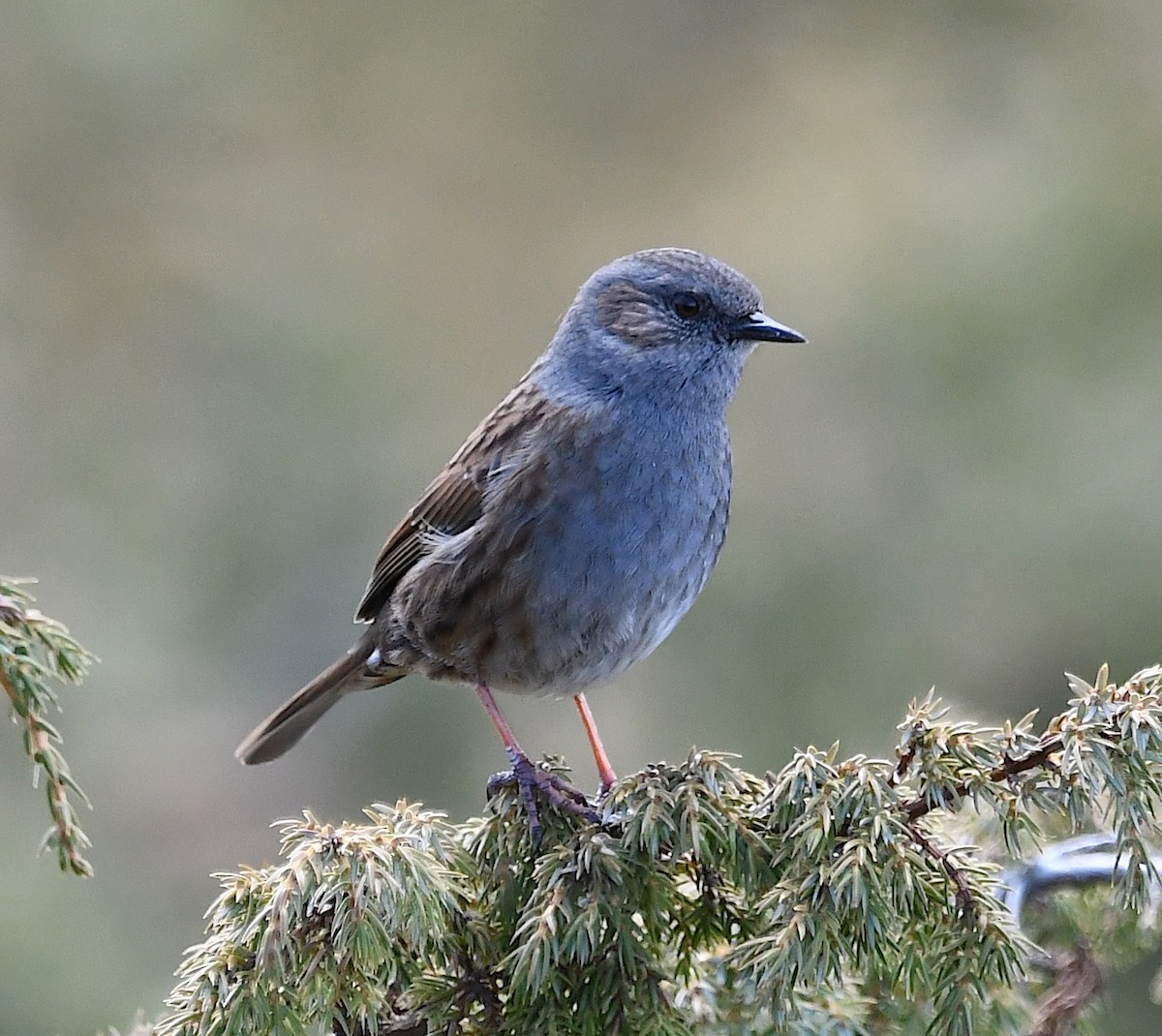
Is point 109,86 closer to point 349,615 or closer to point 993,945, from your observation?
point 349,615

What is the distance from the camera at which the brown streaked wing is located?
3070 mm

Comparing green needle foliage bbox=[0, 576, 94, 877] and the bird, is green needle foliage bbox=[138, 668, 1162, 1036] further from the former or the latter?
the bird

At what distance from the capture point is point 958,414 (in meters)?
4.69

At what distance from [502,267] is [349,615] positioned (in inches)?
130

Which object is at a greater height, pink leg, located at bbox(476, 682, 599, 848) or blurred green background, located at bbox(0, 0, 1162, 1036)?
blurred green background, located at bbox(0, 0, 1162, 1036)

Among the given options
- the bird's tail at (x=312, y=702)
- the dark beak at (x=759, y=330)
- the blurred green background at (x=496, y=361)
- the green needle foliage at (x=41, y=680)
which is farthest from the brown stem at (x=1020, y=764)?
the bird's tail at (x=312, y=702)

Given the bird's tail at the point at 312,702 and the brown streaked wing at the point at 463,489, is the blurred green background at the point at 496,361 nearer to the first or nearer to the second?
the bird's tail at the point at 312,702

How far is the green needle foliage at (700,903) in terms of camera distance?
171cm

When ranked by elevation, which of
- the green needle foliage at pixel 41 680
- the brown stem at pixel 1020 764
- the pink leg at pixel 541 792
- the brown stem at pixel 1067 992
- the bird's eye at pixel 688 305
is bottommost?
the brown stem at pixel 1067 992

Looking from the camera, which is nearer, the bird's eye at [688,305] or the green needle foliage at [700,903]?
the green needle foliage at [700,903]

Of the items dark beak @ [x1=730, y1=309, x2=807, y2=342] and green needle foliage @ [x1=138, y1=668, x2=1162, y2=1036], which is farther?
dark beak @ [x1=730, y1=309, x2=807, y2=342]

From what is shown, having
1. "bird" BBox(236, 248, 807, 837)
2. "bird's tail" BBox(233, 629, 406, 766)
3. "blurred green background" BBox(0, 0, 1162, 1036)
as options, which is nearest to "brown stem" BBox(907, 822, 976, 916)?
"blurred green background" BBox(0, 0, 1162, 1036)

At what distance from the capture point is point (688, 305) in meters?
3.01

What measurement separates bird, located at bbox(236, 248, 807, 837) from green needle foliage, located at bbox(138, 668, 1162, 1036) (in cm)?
85
